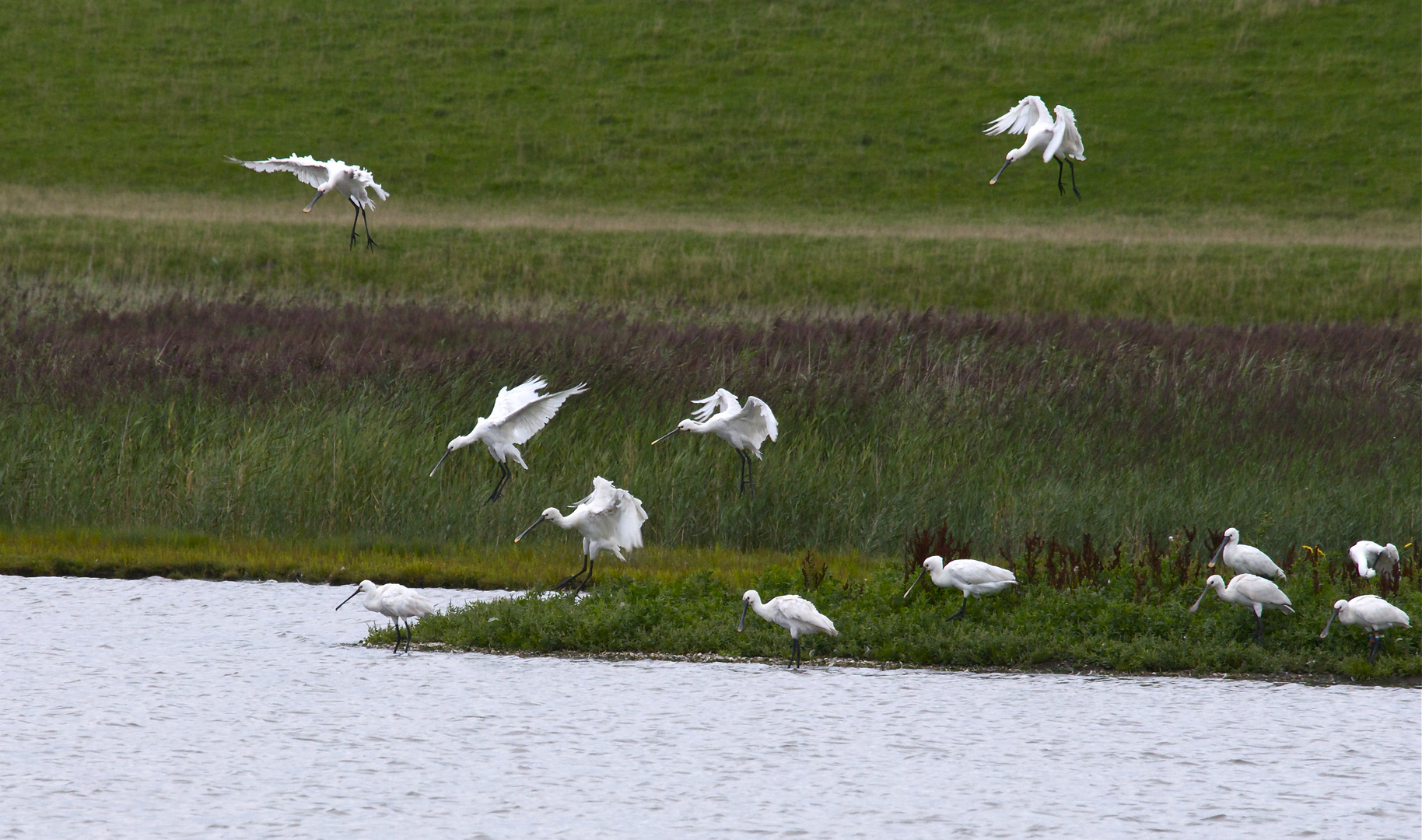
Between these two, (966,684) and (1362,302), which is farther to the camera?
(1362,302)

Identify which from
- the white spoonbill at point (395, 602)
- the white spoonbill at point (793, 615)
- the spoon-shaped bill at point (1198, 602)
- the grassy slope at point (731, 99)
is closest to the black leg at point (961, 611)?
the white spoonbill at point (793, 615)

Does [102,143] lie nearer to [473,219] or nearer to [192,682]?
[473,219]

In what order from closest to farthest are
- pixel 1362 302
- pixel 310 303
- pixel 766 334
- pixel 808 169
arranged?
1. pixel 766 334
2. pixel 310 303
3. pixel 1362 302
4. pixel 808 169

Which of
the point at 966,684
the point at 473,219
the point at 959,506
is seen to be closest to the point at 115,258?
the point at 473,219

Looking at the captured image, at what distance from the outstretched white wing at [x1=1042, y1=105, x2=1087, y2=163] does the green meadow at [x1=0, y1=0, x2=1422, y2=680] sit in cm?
266

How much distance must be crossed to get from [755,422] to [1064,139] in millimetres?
3100

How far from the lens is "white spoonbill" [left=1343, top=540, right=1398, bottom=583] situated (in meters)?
10.9

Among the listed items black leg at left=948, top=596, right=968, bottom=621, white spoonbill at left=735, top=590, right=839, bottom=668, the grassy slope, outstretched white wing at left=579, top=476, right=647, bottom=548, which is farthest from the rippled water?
the grassy slope

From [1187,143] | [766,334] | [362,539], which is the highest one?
[1187,143]

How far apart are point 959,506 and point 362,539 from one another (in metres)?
4.87

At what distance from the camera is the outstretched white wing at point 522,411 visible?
37.3 feet

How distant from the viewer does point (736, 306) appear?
2675 cm

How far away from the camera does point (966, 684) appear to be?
980cm

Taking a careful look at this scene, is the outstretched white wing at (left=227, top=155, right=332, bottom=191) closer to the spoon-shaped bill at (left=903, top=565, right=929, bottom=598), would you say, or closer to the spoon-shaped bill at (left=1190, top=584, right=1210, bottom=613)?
the spoon-shaped bill at (left=903, top=565, right=929, bottom=598)
